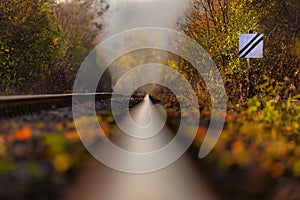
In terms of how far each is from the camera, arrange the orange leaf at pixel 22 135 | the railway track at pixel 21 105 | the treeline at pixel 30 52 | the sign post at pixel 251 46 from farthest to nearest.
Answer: the treeline at pixel 30 52 < the sign post at pixel 251 46 < the railway track at pixel 21 105 < the orange leaf at pixel 22 135

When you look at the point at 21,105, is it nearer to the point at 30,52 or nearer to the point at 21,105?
the point at 21,105

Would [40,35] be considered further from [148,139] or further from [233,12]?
[148,139]

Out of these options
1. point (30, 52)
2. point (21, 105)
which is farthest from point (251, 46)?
point (30, 52)

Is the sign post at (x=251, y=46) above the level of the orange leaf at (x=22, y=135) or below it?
above

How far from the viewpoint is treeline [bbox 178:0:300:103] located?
66.9ft

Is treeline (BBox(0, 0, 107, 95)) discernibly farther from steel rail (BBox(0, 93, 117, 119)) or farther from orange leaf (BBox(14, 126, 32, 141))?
orange leaf (BBox(14, 126, 32, 141))

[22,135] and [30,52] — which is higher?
[30,52]

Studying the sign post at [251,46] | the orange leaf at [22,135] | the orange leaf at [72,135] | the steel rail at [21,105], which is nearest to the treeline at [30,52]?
the steel rail at [21,105]

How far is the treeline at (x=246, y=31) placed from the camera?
20406 millimetres

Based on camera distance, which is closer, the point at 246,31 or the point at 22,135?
the point at 22,135

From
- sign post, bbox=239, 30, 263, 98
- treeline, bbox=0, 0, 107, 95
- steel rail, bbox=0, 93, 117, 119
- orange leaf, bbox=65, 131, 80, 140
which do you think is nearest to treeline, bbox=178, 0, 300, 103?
sign post, bbox=239, 30, 263, 98

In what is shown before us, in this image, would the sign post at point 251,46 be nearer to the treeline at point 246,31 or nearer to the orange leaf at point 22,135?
the treeline at point 246,31

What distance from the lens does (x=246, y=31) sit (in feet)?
72.1

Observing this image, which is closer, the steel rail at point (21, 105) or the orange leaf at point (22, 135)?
the orange leaf at point (22, 135)
